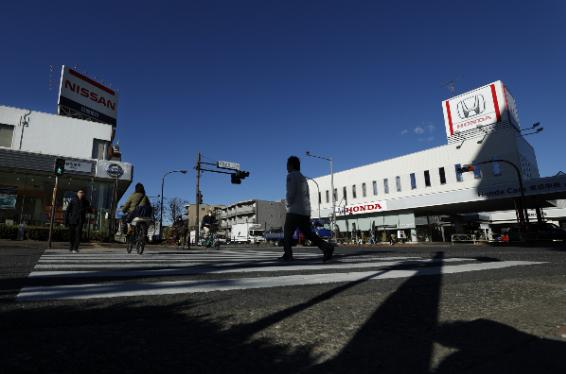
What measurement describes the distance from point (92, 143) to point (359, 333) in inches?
1188

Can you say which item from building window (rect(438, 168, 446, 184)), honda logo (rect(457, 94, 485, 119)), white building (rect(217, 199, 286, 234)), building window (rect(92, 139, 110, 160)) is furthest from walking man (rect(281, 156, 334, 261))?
white building (rect(217, 199, 286, 234))

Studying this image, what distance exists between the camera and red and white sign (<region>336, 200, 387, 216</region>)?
40406mm

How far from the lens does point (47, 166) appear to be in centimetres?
2355

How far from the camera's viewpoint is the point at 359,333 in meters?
1.66

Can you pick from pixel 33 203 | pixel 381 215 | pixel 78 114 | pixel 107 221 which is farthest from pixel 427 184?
pixel 33 203

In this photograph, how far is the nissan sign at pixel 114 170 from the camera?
24797 millimetres

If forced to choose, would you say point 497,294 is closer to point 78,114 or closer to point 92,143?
point 92,143

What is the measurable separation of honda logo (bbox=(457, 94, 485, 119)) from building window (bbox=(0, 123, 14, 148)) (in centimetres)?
4350

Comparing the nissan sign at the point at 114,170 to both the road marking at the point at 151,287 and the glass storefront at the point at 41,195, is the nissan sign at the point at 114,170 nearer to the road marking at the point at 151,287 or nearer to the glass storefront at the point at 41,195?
the glass storefront at the point at 41,195

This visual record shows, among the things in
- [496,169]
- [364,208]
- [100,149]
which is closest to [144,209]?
[100,149]

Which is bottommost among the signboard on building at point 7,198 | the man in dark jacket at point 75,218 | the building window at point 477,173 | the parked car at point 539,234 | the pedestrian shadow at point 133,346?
the pedestrian shadow at point 133,346

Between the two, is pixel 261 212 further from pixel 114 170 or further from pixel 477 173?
pixel 114 170

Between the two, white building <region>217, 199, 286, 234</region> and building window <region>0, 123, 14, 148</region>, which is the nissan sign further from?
white building <region>217, 199, 286, 234</region>

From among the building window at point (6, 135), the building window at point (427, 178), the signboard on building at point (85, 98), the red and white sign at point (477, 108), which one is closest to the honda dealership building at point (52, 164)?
the building window at point (6, 135)
